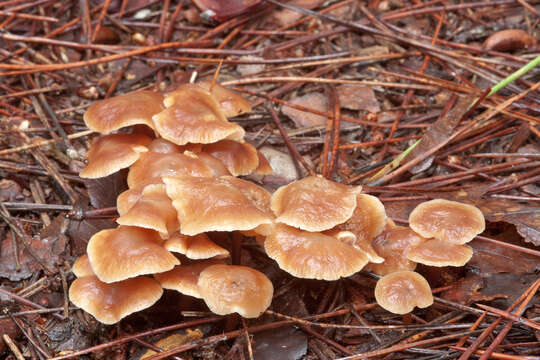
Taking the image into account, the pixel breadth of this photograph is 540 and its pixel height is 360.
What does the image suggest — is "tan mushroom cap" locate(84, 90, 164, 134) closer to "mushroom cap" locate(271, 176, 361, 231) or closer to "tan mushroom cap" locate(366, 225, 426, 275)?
"mushroom cap" locate(271, 176, 361, 231)

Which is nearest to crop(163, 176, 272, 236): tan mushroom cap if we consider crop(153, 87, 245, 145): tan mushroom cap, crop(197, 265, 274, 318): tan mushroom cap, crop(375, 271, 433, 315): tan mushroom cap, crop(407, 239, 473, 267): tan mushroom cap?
crop(197, 265, 274, 318): tan mushroom cap

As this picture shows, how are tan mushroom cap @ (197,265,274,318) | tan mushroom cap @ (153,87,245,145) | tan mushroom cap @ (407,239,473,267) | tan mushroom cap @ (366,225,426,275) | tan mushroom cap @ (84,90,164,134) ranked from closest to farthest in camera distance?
tan mushroom cap @ (197,265,274,318) < tan mushroom cap @ (407,239,473,267) < tan mushroom cap @ (366,225,426,275) < tan mushroom cap @ (153,87,245,145) < tan mushroom cap @ (84,90,164,134)

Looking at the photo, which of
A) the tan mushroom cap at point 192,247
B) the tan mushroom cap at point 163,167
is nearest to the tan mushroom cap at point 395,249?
the tan mushroom cap at point 192,247

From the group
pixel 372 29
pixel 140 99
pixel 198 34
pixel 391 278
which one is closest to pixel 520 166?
pixel 391 278

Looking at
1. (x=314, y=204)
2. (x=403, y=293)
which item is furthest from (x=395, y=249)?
(x=314, y=204)

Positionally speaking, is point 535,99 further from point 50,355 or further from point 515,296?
point 50,355

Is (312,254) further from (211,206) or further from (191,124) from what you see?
(191,124)
